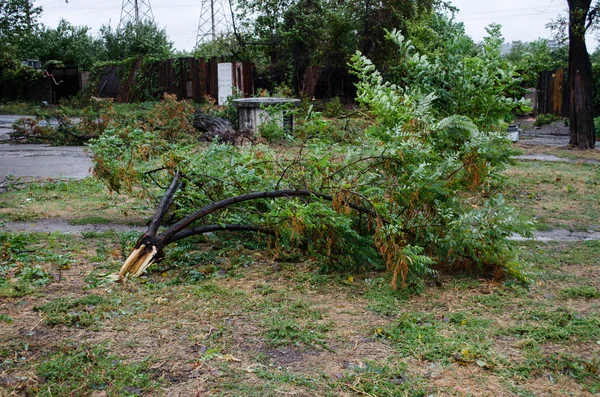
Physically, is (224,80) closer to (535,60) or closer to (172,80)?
(172,80)

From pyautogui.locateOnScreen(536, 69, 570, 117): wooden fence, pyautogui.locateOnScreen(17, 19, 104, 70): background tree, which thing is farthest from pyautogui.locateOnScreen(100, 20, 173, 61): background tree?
pyautogui.locateOnScreen(536, 69, 570, 117): wooden fence

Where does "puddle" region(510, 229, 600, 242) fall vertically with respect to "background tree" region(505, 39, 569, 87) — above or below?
below

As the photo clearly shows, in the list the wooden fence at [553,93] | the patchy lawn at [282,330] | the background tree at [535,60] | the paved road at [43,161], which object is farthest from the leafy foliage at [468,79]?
the wooden fence at [553,93]

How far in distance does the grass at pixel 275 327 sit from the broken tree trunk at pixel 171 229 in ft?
0.46

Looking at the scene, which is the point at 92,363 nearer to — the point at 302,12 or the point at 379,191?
the point at 379,191

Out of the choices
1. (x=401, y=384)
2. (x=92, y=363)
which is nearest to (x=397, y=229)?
(x=401, y=384)

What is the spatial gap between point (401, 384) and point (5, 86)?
32915mm

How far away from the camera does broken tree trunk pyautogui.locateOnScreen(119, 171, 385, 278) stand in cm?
456

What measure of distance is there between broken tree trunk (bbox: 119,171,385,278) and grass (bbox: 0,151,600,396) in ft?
0.46

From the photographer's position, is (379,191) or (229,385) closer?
(229,385)

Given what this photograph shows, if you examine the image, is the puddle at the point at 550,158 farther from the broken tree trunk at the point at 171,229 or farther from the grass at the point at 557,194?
the broken tree trunk at the point at 171,229

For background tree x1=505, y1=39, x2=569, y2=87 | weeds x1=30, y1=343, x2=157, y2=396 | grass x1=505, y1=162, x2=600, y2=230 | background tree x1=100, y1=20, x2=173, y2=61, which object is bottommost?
weeds x1=30, y1=343, x2=157, y2=396

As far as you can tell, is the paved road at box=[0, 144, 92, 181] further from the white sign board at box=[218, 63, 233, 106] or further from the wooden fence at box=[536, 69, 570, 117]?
the wooden fence at box=[536, 69, 570, 117]

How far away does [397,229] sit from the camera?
4492 mm
